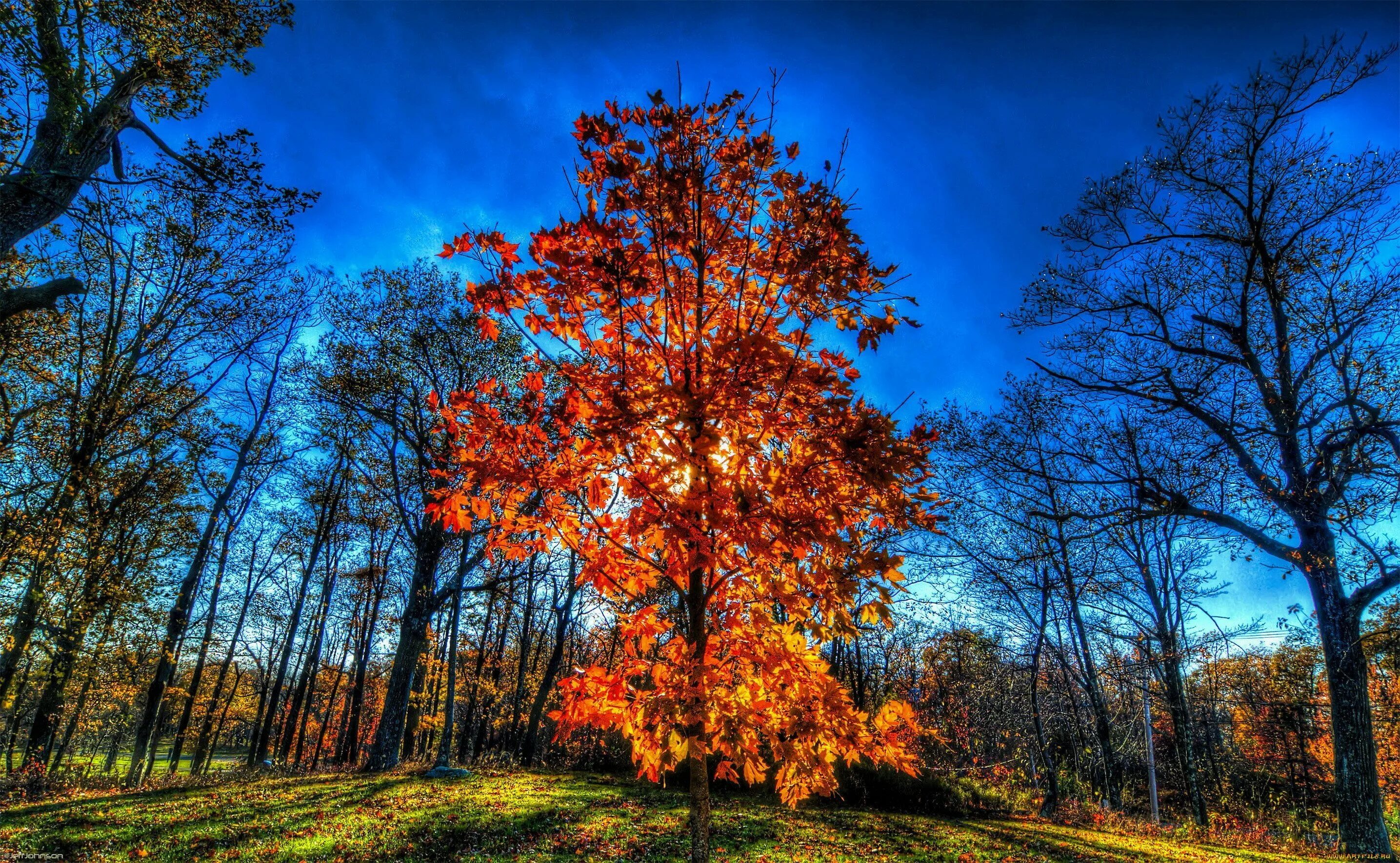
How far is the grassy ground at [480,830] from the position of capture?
19.3ft

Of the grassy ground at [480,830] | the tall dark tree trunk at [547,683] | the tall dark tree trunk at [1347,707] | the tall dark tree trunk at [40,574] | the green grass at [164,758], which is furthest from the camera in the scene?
the green grass at [164,758]

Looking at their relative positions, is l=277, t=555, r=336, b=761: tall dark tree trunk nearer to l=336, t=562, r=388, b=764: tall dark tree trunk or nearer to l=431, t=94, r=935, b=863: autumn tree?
l=336, t=562, r=388, b=764: tall dark tree trunk

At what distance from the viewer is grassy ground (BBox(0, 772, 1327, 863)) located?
588cm

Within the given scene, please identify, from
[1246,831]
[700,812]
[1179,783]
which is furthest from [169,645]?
[1179,783]

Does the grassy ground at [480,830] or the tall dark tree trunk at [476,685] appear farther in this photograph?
the tall dark tree trunk at [476,685]

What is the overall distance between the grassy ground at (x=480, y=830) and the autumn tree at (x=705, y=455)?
4.78 m

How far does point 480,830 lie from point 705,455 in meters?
7.22

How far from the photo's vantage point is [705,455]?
279 cm

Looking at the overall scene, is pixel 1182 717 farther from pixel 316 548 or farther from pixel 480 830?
pixel 316 548

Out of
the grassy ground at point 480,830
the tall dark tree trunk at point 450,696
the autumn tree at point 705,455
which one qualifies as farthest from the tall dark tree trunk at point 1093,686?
the tall dark tree trunk at point 450,696

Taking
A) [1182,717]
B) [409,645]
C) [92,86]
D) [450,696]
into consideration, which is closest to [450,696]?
[450,696]

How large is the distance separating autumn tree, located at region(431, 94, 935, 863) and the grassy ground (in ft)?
15.7

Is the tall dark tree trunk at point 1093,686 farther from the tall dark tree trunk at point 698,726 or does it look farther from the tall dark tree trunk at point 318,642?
the tall dark tree trunk at point 318,642

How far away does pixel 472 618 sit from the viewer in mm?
21469
